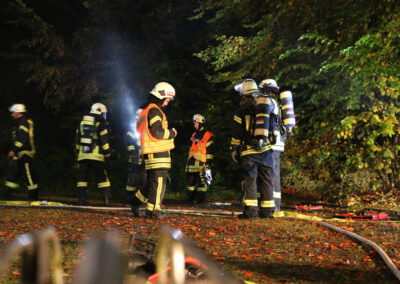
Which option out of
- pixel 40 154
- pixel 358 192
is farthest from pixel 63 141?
pixel 358 192

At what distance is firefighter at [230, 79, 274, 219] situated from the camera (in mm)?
9055

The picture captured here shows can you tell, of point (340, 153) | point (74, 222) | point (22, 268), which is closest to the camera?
point (22, 268)

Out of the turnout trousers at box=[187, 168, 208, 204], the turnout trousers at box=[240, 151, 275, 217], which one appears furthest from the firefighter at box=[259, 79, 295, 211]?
the turnout trousers at box=[187, 168, 208, 204]

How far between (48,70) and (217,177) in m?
7.05

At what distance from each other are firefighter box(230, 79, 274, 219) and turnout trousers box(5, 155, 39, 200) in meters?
5.03

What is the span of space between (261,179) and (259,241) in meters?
2.32

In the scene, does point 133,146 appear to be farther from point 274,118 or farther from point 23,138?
point 274,118

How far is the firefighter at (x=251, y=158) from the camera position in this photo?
905 cm

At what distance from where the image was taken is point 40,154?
2119 cm

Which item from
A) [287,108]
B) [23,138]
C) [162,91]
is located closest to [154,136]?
[162,91]

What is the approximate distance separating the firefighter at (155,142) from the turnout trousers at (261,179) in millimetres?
1236

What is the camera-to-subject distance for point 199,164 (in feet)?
45.3

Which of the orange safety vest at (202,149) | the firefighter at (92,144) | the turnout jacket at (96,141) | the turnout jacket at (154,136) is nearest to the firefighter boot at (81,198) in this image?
the firefighter at (92,144)

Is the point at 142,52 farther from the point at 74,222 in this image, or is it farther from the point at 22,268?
the point at 22,268
